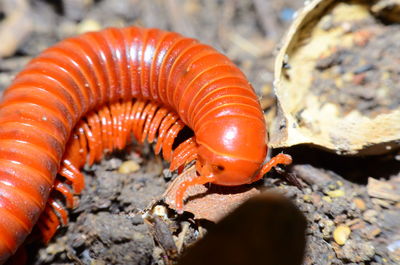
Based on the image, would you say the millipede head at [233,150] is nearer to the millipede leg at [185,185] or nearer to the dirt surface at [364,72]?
the millipede leg at [185,185]

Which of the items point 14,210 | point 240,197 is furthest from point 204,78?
point 14,210

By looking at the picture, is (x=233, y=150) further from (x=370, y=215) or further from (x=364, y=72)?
(x=364, y=72)

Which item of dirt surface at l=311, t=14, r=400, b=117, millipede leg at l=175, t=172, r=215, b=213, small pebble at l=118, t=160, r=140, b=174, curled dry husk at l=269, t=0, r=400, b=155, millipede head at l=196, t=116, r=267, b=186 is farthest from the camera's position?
small pebble at l=118, t=160, r=140, b=174

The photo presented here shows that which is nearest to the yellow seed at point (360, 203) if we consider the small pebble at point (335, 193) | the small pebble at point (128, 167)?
the small pebble at point (335, 193)

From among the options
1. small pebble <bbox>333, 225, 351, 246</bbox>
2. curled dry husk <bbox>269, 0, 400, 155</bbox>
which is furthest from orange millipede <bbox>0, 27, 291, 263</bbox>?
small pebble <bbox>333, 225, 351, 246</bbox>

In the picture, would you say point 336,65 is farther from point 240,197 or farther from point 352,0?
point 240,197

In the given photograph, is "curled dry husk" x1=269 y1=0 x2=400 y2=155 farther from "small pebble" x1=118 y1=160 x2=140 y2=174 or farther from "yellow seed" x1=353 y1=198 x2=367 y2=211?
"small pebble" x1=118 y1=160 x2=140 y2=174
